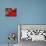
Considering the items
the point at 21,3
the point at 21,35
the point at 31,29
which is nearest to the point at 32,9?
the point at 21,3

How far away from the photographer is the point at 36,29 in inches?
110

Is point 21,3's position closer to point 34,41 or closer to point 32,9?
point 32,9

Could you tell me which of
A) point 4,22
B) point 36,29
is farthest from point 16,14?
point 36,29

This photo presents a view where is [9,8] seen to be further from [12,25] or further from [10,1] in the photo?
[12,25]

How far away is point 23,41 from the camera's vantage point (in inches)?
108

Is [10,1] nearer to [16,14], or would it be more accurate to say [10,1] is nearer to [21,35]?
[16,14]

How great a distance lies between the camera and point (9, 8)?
281 centimetres

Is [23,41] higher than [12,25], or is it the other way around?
[12,25]

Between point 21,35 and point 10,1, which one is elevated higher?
point 10,1

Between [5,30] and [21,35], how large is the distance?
1.23ft

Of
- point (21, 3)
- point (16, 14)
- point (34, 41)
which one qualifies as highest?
point (21, 3)

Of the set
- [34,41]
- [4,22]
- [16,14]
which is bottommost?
[34,41]

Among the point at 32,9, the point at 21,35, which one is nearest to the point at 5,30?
the point at 21,35

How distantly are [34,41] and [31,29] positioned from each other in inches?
10.5
